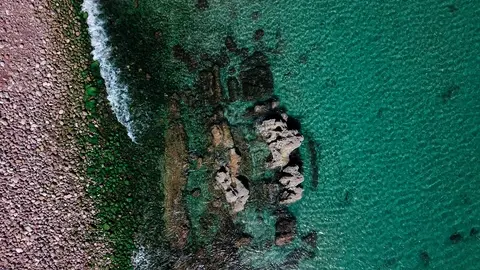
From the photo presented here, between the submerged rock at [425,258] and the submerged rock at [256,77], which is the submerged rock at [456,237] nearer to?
the submerged rock at [425,258]

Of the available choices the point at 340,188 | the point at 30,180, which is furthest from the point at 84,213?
the point at 340,188

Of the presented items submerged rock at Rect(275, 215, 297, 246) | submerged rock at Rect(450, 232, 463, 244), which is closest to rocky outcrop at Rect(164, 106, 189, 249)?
submerged rock at Rect(275, 215, 297, 246)

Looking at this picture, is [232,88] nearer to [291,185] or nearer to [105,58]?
[291,185]

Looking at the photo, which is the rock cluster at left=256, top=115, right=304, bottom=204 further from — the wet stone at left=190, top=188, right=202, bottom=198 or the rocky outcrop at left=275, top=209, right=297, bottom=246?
the wet stone at left=190, top=188, right=202, bottom=198

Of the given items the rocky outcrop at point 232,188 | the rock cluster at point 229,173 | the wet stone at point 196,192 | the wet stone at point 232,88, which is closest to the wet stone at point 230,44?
the wet stone at point 232,88

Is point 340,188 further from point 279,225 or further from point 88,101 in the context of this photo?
point 88,101
